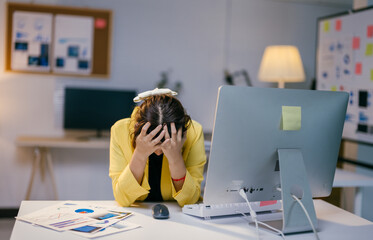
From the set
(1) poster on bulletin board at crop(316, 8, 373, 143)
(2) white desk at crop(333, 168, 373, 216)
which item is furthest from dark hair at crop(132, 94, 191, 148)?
(1) poster on bulletin board at crop(316, 8, 373, 143)

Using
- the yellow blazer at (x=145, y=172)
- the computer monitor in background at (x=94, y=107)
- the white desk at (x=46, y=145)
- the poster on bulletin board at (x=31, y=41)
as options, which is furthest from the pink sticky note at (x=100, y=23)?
the yellow blazer at (x=145, y=172)

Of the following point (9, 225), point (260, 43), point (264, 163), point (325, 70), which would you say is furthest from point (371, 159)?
point (9, 225)

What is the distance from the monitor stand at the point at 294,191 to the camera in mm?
1329

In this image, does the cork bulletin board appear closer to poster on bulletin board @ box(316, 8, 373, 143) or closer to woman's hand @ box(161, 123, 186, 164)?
poster on bulletin board @ box(316, 8, 373, 143)

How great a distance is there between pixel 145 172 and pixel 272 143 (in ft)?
1.84

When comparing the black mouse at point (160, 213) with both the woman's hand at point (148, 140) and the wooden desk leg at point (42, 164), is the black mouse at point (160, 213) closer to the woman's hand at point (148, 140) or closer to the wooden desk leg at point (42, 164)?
the woman's hand at point (148, 140)

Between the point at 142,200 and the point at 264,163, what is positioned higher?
the point at 264,163

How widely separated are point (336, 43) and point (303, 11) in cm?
105

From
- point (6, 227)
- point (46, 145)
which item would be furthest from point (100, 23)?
point (6, 227)

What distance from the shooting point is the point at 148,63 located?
4.10 metres

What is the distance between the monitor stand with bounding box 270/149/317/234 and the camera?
4.36 ft

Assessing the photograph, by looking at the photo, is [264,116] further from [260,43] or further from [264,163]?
[260,43]

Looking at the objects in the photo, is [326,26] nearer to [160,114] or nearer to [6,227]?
[160,114]

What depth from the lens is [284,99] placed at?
132cm
